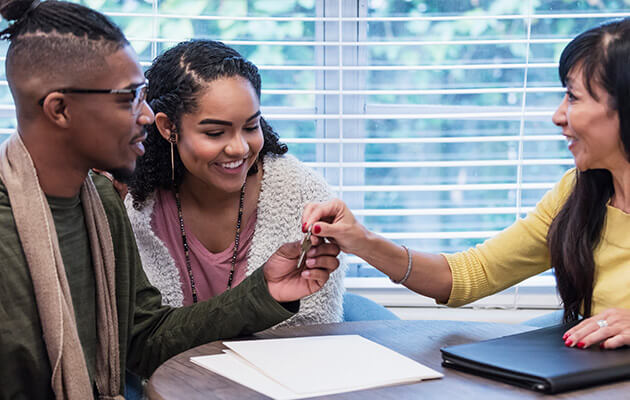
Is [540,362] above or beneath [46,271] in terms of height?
beneath

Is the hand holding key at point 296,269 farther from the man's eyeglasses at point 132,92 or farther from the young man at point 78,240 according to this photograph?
the man's eyeglasses at point 132,92

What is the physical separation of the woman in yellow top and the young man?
0.54 feet

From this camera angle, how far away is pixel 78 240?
4.63 feet

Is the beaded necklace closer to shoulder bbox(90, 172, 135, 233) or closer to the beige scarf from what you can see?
shoulder bbox(90, 172, 135, 233)

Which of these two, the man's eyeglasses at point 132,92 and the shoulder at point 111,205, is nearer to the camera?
the man's eyeglasses at point 132,92

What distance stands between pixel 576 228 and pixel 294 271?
0.62m

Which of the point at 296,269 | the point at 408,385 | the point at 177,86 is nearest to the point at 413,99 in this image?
the point at 177,86

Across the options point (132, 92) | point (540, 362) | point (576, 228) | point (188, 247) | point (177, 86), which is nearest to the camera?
point (540, 362)

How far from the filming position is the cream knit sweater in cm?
189

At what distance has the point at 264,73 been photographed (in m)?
2.47

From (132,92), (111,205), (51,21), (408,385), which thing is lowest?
(408,385)

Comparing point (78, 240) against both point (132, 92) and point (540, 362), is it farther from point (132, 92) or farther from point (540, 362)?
point (540, 362)

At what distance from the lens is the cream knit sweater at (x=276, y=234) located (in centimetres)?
189

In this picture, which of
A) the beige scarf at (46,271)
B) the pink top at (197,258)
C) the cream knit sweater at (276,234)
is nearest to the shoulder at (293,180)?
the cream knit sweater at (276,234)
